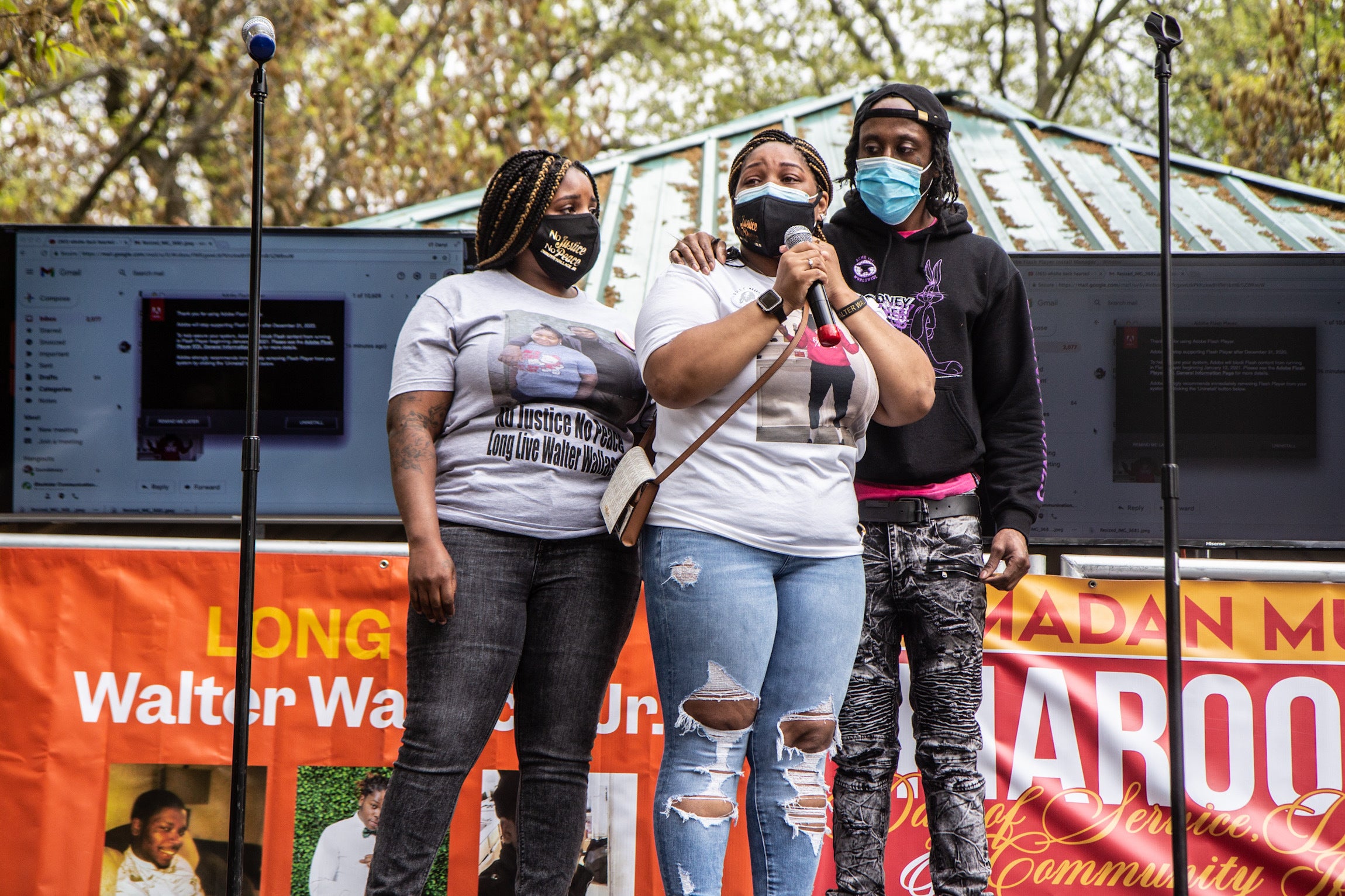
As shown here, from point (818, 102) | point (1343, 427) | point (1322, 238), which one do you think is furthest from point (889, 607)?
point (818, 102)

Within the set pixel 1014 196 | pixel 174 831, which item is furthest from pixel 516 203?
pixel 1014 196

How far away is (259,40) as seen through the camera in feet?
9.48

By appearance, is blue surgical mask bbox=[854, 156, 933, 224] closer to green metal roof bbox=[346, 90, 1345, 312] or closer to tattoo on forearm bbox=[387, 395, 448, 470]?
tattoo on forearm bbox=[387, 395, 448, 470]

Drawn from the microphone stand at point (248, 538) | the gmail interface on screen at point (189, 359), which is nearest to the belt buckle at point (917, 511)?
the microphone stand at point (248, 538)

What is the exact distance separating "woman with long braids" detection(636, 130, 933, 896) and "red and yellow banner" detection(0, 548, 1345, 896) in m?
1.29

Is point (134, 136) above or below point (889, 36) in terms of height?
below

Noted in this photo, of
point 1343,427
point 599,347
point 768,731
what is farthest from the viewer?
point 1343,427

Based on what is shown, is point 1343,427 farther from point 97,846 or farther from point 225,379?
point 97,846

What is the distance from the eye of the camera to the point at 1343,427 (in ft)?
13.3

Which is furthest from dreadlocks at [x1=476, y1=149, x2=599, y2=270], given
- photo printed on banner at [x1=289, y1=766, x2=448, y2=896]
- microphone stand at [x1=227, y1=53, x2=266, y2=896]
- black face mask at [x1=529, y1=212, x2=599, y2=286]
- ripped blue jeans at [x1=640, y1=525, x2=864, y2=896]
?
photo printed on banner at [x1=289, y1=766, x2=448, y2=896]

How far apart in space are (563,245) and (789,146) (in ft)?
1.92

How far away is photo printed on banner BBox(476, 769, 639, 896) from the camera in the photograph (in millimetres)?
3422

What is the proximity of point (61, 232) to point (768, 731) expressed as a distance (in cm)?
328

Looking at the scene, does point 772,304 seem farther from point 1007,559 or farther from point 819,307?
point 1007,559
